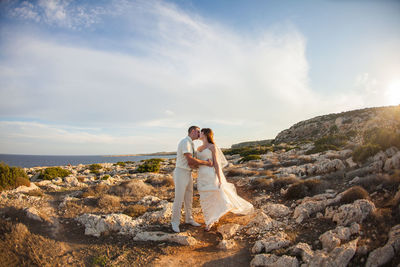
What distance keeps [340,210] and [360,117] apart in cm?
4570

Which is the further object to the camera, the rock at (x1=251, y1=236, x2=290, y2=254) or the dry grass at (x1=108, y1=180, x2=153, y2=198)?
the dry grass at (x1=108, y1=180, x2=153, y2=198)

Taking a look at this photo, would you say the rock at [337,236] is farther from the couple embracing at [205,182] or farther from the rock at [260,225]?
the couple embracing at [205,182]

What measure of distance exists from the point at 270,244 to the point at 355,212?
200 centimetres

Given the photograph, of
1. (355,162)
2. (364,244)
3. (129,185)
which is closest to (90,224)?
(129,185)

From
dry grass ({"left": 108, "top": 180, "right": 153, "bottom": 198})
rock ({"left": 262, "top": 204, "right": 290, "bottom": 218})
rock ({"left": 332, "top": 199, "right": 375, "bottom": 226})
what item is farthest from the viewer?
dry grass ({"left": 108, "top": 180, "right": 153, "bottom": 198})

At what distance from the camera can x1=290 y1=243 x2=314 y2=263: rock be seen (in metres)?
4.14

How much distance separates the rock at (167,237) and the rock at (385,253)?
3620 mm

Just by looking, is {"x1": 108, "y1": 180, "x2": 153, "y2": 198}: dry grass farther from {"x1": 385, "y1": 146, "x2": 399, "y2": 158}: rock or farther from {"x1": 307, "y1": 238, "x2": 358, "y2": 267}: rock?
{"x1": 385, "y1": 146, "x2": 399, "y2": 158}: rock

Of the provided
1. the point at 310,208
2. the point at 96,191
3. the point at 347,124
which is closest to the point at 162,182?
the point at 96,191

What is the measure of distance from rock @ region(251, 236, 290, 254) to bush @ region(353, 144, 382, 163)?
22.1 ft


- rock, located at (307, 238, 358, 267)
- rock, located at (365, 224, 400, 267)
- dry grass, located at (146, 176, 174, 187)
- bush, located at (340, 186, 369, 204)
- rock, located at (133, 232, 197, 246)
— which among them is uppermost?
bush, located at (340, 186, 369, 204)

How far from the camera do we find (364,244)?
3947 millimetres

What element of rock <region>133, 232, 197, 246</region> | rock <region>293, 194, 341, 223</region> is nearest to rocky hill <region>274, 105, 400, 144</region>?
rock <region>293, 194, 341, 223</region>

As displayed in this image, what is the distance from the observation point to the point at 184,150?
600 cm
